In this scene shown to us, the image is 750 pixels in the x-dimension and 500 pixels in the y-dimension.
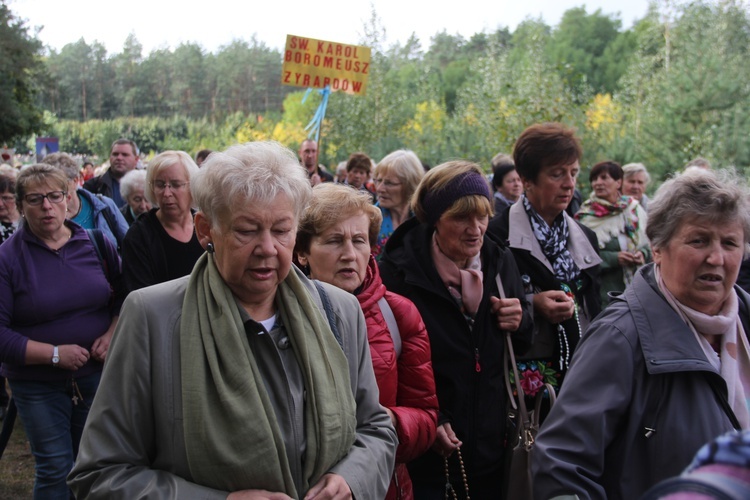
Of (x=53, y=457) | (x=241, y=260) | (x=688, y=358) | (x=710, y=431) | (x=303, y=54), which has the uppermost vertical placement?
(x=303, y=54)

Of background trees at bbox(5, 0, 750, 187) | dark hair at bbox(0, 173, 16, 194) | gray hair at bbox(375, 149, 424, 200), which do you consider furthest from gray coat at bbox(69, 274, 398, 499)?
background trees at bbox(5, 0, 750, 187)

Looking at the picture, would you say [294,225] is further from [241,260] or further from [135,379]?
[135,379]

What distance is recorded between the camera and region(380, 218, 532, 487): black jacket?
319 centimetres

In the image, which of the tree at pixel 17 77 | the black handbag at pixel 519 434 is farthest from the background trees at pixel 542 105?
the black handbag at pixel 519 434

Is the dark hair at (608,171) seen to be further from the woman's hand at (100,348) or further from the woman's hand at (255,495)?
the woman's hand at (255,495)

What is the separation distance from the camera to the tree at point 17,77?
2569 centimetres

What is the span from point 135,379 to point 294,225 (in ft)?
2.23

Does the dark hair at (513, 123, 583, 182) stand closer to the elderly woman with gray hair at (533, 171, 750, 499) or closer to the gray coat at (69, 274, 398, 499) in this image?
the elderly woman with gray hair at (533, 171, 750, 499)

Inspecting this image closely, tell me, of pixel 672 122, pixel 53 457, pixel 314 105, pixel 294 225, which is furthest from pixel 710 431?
pixel 314 105

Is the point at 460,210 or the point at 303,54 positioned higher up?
the point at 303,54

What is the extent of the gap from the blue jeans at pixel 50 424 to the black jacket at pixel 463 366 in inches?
73.8

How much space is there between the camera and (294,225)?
227cm

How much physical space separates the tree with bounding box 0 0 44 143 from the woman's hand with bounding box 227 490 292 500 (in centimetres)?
2742

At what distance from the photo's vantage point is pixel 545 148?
3.90 m
